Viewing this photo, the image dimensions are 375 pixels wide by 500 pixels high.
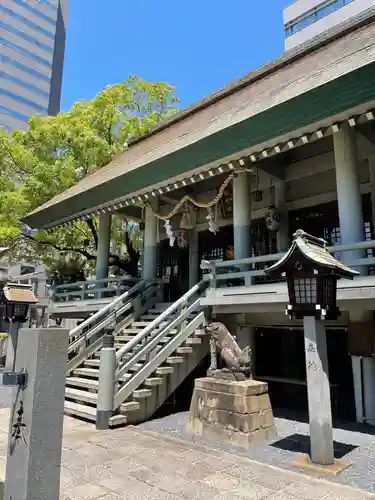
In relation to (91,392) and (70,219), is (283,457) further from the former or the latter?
(70,219)

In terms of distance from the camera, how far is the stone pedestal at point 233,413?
599 centimetres

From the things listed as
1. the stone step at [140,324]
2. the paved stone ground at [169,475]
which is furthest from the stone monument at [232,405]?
the stone step at [140,324]

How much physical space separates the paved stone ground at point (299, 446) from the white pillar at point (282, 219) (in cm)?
488

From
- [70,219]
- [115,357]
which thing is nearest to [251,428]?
[115,357]

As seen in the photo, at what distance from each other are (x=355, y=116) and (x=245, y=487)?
612 centimetres

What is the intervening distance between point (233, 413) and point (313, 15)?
38117 millimetres

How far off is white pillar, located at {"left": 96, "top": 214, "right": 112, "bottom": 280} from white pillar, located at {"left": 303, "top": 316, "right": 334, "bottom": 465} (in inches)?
364

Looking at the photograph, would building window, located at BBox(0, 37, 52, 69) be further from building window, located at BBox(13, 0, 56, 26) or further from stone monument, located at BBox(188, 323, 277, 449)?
stone monument, located at BBox(188, 323, 277, 449)

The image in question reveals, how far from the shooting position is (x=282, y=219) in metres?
11.0

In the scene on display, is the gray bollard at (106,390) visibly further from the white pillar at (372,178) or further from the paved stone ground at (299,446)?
the white pillar at (372,178)

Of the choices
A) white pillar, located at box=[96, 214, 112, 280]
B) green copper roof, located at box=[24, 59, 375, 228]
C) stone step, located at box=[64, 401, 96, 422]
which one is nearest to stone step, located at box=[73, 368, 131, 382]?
stone step, located at box=[64, 401, 96, 422]

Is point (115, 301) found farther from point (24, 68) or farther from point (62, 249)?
point (24, 68)

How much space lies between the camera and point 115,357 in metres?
7.09

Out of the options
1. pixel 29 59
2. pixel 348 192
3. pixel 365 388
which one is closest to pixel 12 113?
pixel 29 59
